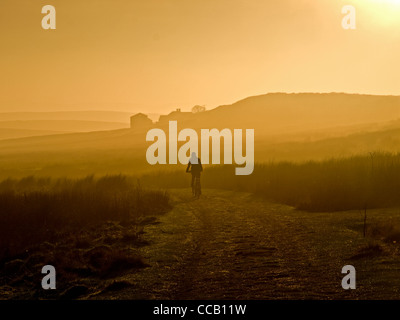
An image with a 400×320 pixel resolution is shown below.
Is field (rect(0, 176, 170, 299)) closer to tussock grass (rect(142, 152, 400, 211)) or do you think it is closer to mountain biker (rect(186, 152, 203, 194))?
mountain biker (rect(186, 152, 203, 194))

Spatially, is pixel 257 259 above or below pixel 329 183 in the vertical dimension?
below

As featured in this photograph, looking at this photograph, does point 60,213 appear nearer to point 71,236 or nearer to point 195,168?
point 71,236

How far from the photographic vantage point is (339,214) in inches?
708

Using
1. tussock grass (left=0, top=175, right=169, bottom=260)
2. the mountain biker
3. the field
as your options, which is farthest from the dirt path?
the mountain biker

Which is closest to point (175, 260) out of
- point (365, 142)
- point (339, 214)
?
point (339, 214)

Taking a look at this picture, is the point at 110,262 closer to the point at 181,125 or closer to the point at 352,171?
the point at 352,171

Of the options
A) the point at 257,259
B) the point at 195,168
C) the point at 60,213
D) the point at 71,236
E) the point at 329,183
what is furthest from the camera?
the point at 195,168

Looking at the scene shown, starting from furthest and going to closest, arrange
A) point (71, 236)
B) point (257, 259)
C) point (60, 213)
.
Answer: point (60, 213) < point (71, 236) < point (257, 259)

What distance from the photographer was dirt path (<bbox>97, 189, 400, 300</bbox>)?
347 inches

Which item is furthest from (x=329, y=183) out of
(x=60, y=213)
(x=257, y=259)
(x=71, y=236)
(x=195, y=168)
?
(x=257, y=259)

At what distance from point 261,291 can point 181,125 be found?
132295 millimetres

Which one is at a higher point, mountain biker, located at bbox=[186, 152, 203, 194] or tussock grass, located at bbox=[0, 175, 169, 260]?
mountain biker, located at bbox=[186, 152, 203, 194]

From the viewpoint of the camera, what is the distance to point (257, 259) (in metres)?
11.2
